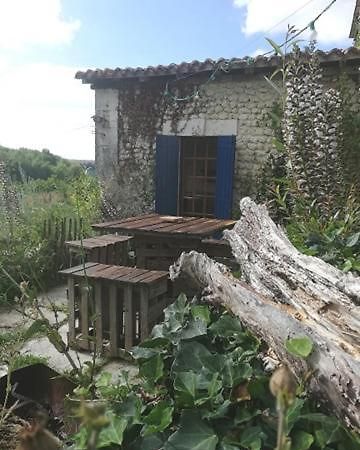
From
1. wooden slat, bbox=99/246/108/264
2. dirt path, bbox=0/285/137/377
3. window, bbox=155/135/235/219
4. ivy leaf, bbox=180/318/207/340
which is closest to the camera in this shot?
ivy leaf, bbox=180/318/207/340

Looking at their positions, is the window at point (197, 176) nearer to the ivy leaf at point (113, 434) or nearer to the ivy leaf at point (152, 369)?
the ivy leaf at point (152, 369)

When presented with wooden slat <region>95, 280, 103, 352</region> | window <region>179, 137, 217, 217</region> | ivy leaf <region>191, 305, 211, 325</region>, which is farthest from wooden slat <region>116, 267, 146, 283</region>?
window <region>179, 137, 217, 217</region>

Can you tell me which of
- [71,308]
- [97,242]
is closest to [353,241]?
[71,308]

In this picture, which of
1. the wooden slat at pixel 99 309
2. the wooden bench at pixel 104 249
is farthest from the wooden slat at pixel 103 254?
the wooden slat at pixel 99 309

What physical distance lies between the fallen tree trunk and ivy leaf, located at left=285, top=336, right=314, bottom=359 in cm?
5

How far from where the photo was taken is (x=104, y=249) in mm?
4656

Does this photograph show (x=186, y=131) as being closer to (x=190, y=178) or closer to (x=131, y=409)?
(x=190, y=178)

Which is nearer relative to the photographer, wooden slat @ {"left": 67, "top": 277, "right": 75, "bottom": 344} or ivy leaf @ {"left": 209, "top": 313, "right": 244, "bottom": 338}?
ivy leaf @ {"left": 209, "top": 313, "right": 244, "bottom": 338}

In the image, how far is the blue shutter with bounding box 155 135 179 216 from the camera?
7223 millimetres

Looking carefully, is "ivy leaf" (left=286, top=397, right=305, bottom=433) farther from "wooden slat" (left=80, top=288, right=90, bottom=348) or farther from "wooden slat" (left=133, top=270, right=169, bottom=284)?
"wooden slat" (left=80, top=288, right=90, bottom=348)

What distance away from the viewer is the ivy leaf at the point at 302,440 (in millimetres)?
1137

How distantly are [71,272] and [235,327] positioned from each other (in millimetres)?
2234

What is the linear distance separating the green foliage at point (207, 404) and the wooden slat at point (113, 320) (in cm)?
181

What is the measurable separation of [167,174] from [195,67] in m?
1.91
